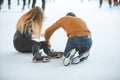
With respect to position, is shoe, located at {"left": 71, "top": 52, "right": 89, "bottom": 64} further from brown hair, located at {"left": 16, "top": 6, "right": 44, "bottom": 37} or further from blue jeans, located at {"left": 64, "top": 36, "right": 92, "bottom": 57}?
brown hair, located at {"left": 16, "top": 6, "right": 44, "bottom": 37}

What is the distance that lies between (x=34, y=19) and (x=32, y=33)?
0.19ft

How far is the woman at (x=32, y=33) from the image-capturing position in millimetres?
1490

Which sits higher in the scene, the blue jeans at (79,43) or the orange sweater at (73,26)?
the orange sweater at (73,26)

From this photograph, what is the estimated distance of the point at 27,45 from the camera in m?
1.56

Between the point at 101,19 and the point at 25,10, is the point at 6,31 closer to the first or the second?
the point at 25,10

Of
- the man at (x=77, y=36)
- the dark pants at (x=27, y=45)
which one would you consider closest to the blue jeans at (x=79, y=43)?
the man at (x=77, y=36)

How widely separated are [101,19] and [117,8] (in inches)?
14.0

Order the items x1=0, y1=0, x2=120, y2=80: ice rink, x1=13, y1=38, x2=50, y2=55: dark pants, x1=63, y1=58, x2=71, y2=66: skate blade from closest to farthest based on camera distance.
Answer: x1=0, y1=0, x2=120, y2=80: ice rink → x1=63, y1=58, x2=71, y2=66: skate blade → x1=13, y1=38, x2=50, y2=55: dark pants

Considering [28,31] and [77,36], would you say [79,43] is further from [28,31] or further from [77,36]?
[28,31]

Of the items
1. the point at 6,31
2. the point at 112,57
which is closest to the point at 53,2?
the point at 6,31

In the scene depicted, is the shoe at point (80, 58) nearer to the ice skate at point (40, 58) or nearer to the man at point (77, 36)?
the man at point (77, 36)

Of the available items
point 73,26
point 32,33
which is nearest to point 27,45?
point 32,33

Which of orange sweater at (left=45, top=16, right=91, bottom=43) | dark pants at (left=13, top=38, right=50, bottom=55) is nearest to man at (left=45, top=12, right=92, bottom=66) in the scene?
orange sweater at (left=45, top=16, right=91, bottom=43)

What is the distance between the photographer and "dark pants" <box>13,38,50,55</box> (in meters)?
1.54
